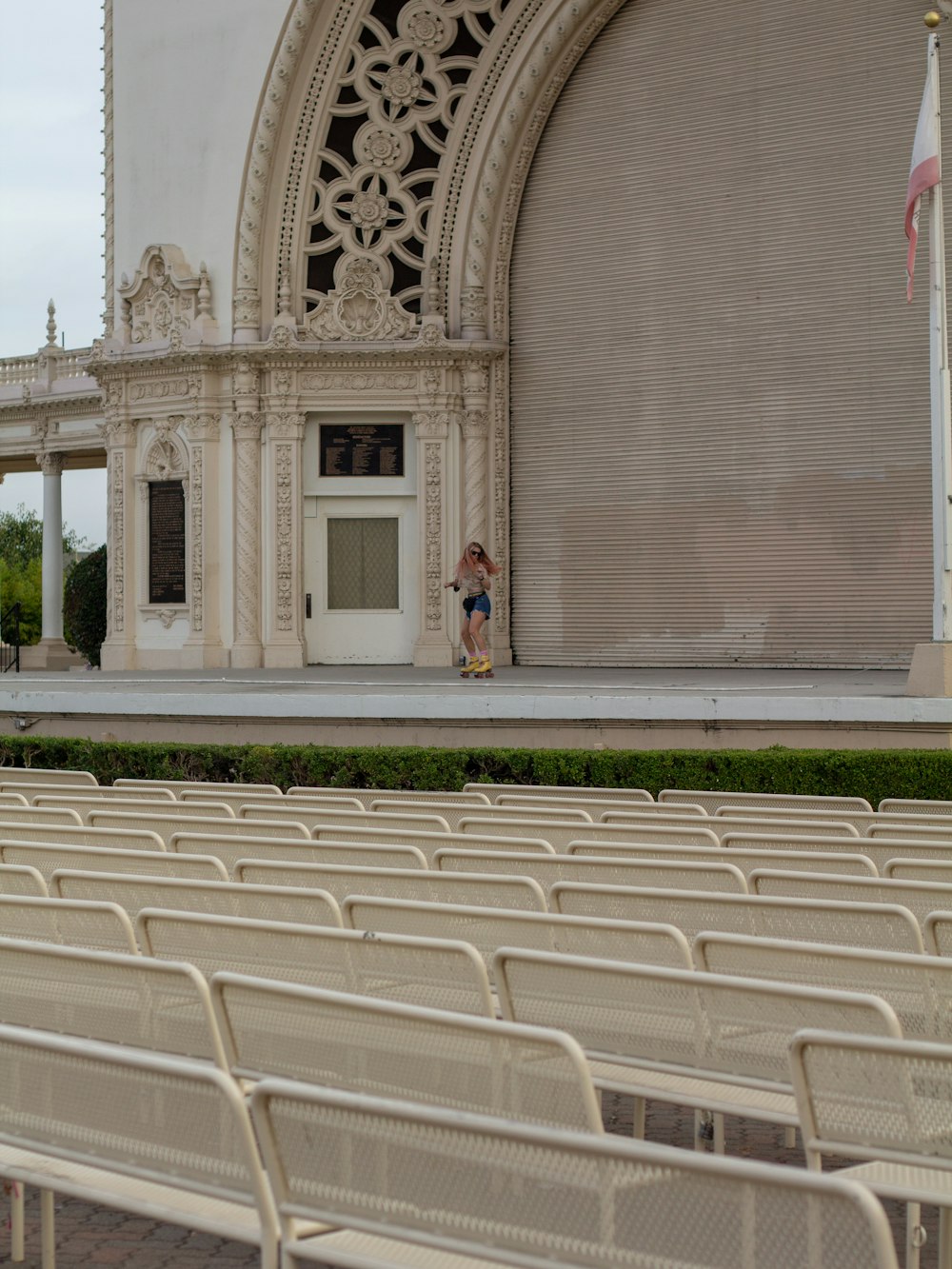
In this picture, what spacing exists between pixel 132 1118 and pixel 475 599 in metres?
19.5

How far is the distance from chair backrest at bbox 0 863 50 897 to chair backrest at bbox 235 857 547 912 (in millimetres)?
752

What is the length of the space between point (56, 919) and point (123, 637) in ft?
77.7

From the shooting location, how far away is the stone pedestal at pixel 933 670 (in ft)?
50.6

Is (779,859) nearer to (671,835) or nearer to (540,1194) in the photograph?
(671,835)

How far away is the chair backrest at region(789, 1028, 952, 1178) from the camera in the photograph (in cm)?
374

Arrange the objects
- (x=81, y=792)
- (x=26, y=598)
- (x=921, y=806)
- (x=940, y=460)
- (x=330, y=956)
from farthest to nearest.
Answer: (x=26, y=598) < (x=940, y=460) < (x=81, y=792) < (x=921, y=806) < (x=330, y=956)

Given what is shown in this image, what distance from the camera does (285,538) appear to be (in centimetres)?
2800

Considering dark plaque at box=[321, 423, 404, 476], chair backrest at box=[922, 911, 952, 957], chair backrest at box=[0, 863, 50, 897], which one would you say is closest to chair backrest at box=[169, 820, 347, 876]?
chair backrest at box=[0, 863, 50, 897]

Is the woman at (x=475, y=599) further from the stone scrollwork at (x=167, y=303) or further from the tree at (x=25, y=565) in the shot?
the tree at (x=25, y=565)

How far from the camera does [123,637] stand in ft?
95.6

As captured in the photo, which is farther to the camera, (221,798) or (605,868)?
(221,798)

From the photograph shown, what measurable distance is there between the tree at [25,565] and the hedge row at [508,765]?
67.0m

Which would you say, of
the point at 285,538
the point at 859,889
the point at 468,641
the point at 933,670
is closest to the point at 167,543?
the point at 285,538

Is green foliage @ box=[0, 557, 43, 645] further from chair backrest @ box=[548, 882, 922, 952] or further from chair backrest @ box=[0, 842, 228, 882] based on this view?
chair backrest @ box=[548, 882, 922, 952]
